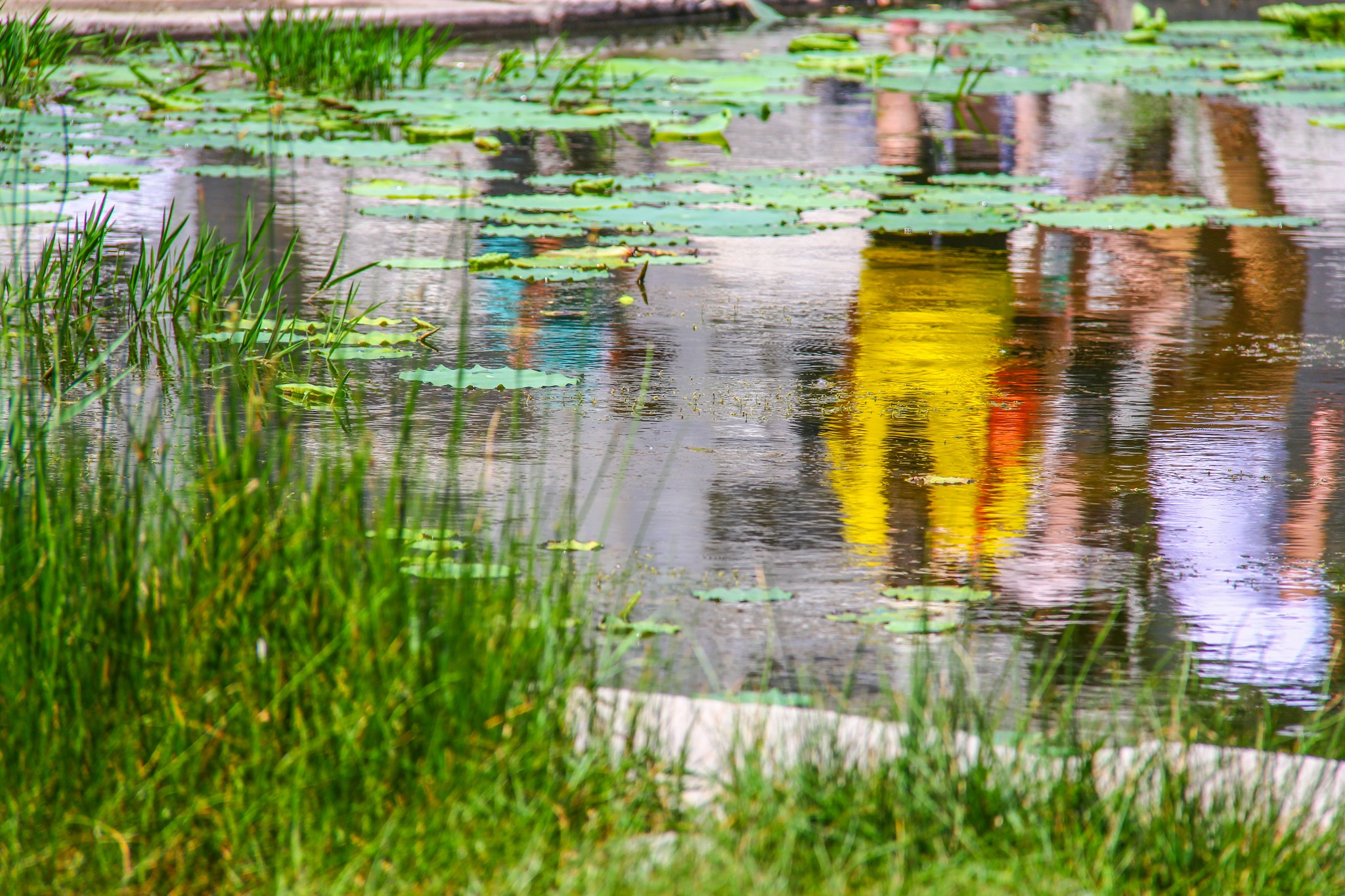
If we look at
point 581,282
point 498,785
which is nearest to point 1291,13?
point 581,282

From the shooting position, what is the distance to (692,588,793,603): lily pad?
366cm

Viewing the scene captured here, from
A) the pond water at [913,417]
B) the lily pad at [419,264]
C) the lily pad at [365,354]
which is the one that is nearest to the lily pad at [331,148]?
the pond water at [913,417]

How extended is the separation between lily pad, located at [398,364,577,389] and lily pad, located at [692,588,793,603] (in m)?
1.53

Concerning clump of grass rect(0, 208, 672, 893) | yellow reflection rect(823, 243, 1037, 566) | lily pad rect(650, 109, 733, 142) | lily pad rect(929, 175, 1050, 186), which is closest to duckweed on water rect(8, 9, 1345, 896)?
clump of grass rect(0, 208, 672, 893)

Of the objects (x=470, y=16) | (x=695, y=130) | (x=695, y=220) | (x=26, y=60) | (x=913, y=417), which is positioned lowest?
(x=913, y=417)

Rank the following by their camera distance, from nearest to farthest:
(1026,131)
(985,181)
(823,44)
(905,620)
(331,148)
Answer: (905,620), (985,181), (331,148), (1026,131), (823,44)

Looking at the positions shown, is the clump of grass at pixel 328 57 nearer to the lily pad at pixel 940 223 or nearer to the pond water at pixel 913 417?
the pond water at pixel 913 417

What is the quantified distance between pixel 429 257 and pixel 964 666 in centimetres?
392

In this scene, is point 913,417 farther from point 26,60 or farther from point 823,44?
point 823,44

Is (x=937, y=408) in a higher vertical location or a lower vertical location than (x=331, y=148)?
lower

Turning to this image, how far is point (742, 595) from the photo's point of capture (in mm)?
3680

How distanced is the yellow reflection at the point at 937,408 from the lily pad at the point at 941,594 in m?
0.17

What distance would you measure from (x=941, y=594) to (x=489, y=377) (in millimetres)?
1871

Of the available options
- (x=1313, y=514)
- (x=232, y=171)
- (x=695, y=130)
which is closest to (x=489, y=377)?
(x=1313, y=514)
